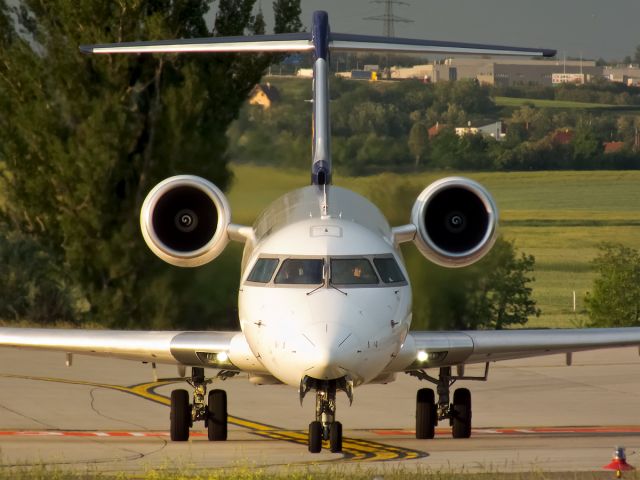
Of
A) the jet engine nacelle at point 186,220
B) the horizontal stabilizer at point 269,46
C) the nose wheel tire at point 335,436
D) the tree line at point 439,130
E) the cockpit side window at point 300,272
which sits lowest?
the nose wheel tire at point 335,436

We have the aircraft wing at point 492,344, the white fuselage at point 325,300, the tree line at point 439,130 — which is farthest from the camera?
the tree line at point 439,130

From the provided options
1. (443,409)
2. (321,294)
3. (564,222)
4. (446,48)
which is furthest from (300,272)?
(564,222)

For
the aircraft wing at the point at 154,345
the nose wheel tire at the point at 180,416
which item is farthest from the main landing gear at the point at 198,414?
the aircraft wing at the point at 154,345

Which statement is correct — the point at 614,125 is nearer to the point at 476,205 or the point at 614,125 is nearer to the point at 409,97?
the point at 409,97

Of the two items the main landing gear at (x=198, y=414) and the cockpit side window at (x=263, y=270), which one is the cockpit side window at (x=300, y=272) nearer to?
the cockpit side window at (x=263, y=270)

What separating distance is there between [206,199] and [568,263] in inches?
1243

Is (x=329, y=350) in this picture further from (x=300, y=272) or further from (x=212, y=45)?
(x=212, y=45)

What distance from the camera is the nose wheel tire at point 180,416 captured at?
57.9ft

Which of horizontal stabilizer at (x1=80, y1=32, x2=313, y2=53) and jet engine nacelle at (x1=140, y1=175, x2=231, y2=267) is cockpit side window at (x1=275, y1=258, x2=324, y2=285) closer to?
jet engine nacelle at (x1=140, y1=175, x2=231, y2=267)

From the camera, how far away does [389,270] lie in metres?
15.9

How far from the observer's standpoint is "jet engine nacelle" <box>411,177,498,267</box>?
18.1m

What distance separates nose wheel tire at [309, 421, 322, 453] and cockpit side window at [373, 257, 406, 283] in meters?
1.72

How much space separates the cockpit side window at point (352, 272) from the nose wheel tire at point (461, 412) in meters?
3.15

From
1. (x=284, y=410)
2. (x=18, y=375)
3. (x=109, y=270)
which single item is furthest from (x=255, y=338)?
(x=109, y=270)
